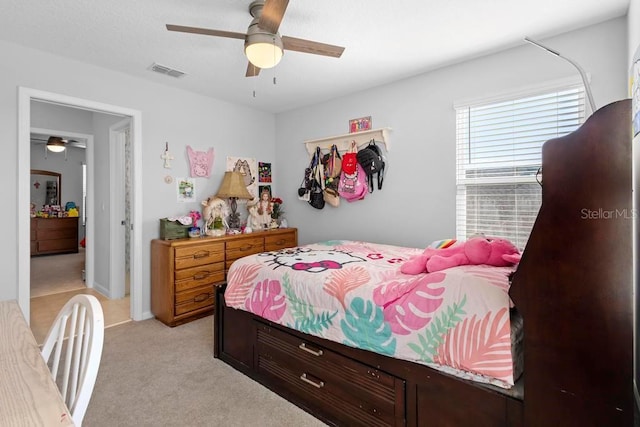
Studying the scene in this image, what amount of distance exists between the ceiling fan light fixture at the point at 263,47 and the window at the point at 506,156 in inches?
71.3

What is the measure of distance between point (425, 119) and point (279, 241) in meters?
2.22

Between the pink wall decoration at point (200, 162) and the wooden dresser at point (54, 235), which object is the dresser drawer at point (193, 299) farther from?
the wooden dresser at point (54, 235)

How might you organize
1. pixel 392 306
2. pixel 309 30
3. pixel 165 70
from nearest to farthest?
pixel 392 306 < pixel 309 30 < pixel 165 70

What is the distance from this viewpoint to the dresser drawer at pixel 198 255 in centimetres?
313

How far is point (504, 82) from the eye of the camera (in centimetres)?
269

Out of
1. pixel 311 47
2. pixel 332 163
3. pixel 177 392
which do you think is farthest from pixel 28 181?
pixel 332 163

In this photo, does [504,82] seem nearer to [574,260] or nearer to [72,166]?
[574,260]

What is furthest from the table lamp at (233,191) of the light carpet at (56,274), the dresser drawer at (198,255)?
the light carpet at (56,274)

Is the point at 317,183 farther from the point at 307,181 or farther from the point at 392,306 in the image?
the point at 392,306

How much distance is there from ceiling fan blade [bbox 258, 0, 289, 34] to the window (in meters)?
1.90

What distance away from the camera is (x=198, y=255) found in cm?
327

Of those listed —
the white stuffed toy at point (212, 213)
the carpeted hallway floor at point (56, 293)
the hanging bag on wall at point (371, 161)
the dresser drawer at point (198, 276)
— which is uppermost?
the hanging bag on wall at point (371, 161)

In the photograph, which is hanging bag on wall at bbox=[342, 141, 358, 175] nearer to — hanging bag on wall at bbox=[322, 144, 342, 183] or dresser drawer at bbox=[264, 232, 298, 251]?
hanging bag on wall at bbox=[322, 144, 342, 183]

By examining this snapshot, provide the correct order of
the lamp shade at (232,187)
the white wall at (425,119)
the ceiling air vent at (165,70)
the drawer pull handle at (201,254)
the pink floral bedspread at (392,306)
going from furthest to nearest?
the lamp shade at (232,187) < the drawer pull handle at (201,254) < the ceiling air vent at (165,70) < the white wall at (425,119) < the pink floral bedspread at (392,306)
